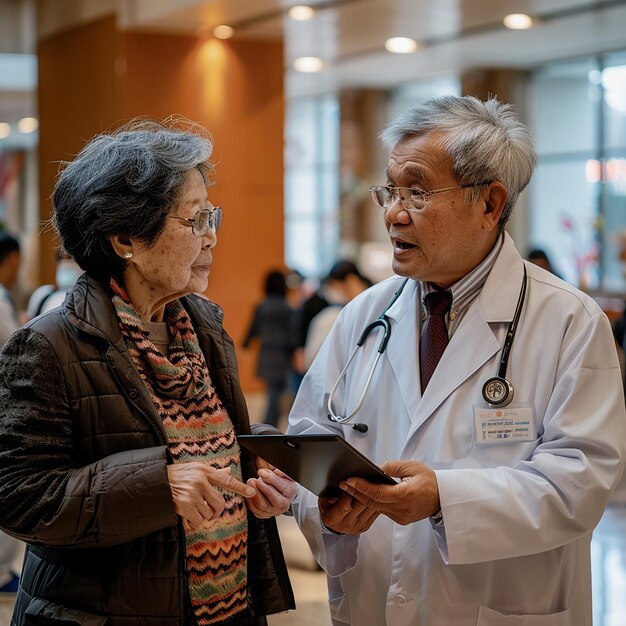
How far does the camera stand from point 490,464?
2.16 meters

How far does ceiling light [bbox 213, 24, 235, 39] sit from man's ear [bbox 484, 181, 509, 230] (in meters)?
7.81

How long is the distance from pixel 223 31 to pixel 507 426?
834 cm

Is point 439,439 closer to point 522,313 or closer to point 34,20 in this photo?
point 522,313

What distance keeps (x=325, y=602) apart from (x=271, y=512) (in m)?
2.75

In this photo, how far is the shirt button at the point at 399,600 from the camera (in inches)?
87.9

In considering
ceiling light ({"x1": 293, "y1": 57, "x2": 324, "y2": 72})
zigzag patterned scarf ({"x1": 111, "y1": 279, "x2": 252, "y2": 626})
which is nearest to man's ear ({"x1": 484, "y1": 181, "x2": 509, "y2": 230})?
zigzag patterned scarf ({"x1": 111, "y1": 279, "x2": 252, "y2": 626})

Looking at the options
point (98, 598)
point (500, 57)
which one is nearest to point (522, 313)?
point (98, 598)

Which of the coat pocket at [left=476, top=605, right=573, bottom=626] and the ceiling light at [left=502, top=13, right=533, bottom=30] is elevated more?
the ceiling light at [left=502, top=13, right=533, bottom=30]

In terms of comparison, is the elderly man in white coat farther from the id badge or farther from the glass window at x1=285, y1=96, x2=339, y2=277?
the glass window at x1=285, y1=96, x2=339, y2=277

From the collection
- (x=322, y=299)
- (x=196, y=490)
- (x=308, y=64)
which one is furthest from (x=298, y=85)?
(x=196, y=490)

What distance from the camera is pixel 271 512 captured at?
86.4 inches

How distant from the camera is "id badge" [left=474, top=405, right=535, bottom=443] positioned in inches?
84.1

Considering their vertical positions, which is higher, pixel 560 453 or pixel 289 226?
pixel 289 226

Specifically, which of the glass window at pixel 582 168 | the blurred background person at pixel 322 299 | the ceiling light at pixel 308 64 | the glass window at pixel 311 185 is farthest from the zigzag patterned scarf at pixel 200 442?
the glass window at pixel 311 185
